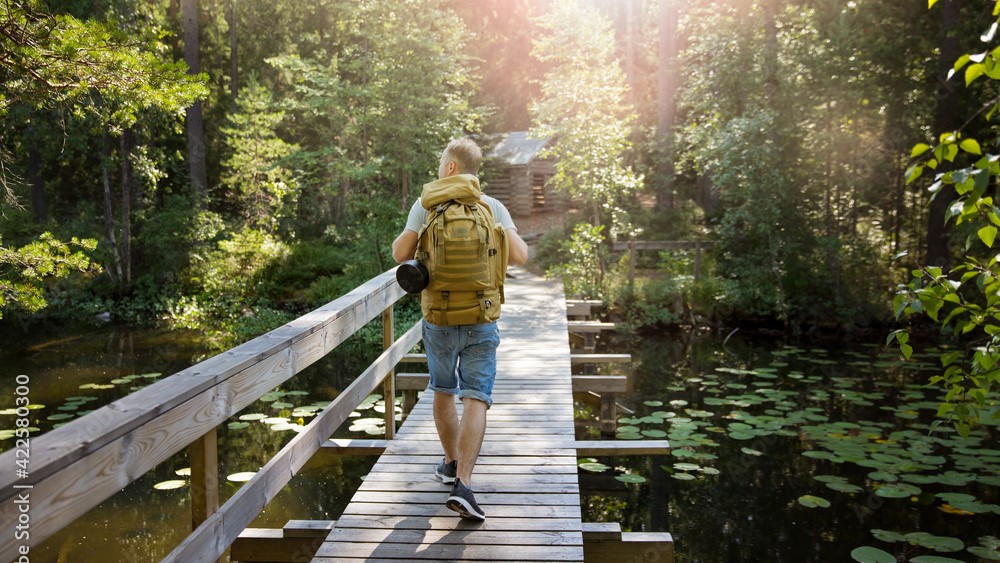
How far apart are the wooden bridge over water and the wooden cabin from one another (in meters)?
24.6

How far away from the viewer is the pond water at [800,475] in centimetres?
612

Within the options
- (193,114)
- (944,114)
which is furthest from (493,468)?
(193,114)

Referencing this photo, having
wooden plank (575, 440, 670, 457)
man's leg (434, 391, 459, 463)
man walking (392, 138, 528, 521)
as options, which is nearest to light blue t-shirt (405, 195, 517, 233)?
man walking (392, 138, 528, 521)

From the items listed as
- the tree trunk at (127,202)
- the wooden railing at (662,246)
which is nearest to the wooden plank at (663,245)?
the wooden railing at (662,246)

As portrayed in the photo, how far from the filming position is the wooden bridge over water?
6.03ft

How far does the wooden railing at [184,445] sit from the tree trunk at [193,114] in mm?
18463

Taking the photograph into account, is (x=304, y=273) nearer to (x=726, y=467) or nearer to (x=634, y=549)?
(x=726, y=467)

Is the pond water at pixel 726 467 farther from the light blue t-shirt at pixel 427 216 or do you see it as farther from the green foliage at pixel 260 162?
the green foliage at pixel 260 162

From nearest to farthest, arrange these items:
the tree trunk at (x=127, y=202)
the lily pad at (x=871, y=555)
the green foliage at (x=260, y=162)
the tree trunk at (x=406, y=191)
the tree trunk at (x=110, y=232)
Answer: the lily pad at (x=871, y=555), the tree trunk at (x=406, y=191), the tree trunk at (x=127, y=202), the tree trunk at (x=110, y=232), the green foliage at (x=260, y=162)

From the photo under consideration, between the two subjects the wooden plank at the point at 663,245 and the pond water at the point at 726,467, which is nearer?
the pond water at the point at 726,467

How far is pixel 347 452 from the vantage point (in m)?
5.58

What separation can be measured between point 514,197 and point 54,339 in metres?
20.2

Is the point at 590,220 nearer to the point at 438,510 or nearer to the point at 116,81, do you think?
the point at 116,81

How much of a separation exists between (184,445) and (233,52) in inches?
1029
